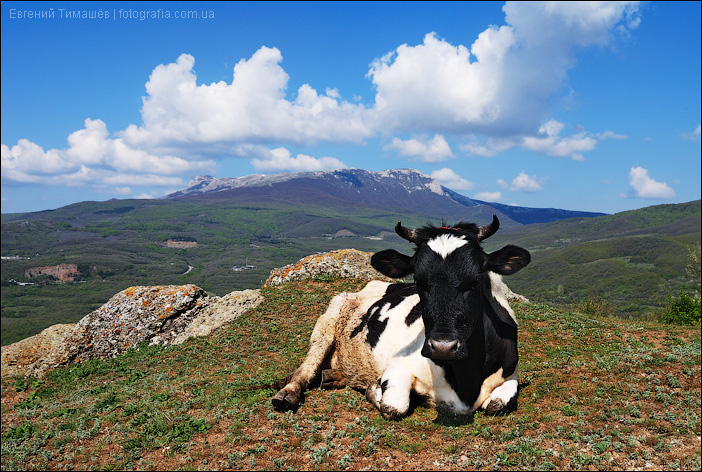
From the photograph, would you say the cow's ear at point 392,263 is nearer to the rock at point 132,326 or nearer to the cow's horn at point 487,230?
the cow's horn at point 487,230

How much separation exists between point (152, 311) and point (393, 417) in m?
16.6

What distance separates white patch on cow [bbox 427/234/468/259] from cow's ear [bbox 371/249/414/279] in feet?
2.55

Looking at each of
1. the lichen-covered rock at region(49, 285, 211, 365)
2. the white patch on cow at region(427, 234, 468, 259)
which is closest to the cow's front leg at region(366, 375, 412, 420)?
the white patch on cow at region(427, 234, 468, 259)

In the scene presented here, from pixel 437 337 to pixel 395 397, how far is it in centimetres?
192

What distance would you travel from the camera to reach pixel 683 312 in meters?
19.8

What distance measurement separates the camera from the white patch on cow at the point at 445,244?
22.3ft

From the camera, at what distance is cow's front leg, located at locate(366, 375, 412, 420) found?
290 inches

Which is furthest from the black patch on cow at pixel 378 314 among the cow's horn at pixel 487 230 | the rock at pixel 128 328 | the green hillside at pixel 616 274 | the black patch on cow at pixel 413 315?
the green hillside at pixel 616 274

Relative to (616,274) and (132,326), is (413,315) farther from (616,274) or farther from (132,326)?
(616,274)

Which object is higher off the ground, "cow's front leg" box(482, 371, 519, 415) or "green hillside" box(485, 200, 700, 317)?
"cow's front leg" box(482, 371, 519, 415)

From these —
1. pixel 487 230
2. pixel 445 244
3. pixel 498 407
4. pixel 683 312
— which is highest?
pixel 487 230

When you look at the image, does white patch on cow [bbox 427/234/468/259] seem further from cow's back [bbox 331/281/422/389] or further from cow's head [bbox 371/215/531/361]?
cow's back [bbox 331/281/422/389]

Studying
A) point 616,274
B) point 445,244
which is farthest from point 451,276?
point 616,274

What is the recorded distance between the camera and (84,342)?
1988cm
